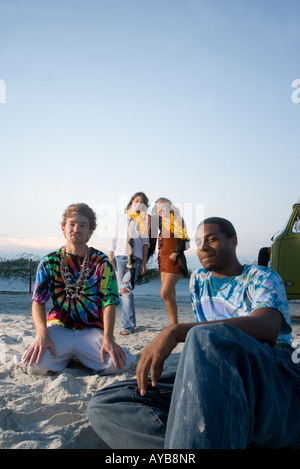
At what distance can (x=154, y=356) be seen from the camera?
1849 mm

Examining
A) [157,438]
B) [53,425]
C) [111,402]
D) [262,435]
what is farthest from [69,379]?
[262,435]

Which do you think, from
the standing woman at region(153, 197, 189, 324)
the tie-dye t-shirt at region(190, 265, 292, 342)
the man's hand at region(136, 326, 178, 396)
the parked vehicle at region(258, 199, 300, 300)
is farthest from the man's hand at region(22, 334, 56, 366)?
the parked vehicle at region(258, 199, 300, 300)

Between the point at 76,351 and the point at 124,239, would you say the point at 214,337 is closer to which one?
the point at 76,351

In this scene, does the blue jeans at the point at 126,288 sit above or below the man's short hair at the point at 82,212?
below

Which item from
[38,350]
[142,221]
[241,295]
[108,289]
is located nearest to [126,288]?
[142,221]

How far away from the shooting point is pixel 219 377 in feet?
4.97

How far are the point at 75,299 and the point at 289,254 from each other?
5202mm

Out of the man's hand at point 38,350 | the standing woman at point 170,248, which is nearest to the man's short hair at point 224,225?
the man's hand at point 38,350

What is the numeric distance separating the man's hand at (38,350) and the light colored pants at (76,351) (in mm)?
49

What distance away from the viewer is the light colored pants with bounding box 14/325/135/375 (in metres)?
3.73

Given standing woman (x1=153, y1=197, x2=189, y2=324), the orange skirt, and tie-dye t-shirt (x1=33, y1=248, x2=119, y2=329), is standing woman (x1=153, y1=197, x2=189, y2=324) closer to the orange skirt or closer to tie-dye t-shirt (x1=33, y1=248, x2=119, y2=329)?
the orange skirt

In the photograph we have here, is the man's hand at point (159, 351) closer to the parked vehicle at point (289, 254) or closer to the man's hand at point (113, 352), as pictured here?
the man's hand at point (113, 352)

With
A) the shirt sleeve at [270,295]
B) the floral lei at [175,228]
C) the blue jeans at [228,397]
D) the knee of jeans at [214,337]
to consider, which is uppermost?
the floral lei at [175,228]

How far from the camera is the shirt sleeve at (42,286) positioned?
3.89 meters
